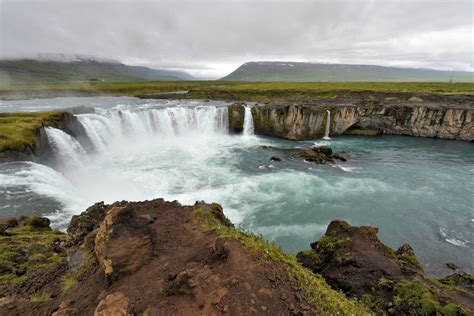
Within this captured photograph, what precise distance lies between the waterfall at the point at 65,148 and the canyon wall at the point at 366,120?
936 inches

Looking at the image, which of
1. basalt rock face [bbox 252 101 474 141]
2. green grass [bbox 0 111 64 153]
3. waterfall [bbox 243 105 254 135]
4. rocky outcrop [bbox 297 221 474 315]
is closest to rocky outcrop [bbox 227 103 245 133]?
waterfall [bbox 243 105 254 135]

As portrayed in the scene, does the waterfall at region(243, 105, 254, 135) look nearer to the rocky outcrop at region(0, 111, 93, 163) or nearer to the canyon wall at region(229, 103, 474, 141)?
the canyon wall at region(229, 103, 474, 141)

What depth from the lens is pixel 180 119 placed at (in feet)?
147

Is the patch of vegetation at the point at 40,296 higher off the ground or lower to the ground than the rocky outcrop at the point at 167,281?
lower

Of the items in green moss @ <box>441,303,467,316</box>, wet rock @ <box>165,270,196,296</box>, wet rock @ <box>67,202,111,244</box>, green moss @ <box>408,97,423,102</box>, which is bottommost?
green moss @ <box>441,303,467,316</box>

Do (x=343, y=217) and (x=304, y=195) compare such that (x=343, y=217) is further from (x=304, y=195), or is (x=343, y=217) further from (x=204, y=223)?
(x=204, y=223)

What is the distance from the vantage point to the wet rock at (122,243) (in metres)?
7.39

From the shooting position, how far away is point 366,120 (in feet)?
160

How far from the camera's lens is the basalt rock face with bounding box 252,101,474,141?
148 ft

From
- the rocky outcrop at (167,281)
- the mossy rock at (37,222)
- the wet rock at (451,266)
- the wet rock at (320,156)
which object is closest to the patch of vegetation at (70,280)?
the rocky outcrop at (167,281)

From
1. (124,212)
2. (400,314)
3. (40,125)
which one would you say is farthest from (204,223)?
(40,125)

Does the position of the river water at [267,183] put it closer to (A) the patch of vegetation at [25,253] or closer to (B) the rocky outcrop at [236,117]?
(A) the patch of vegetation at [25,253]

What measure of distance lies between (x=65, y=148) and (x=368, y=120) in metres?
45.3

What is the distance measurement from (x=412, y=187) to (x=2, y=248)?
95.1 feet
